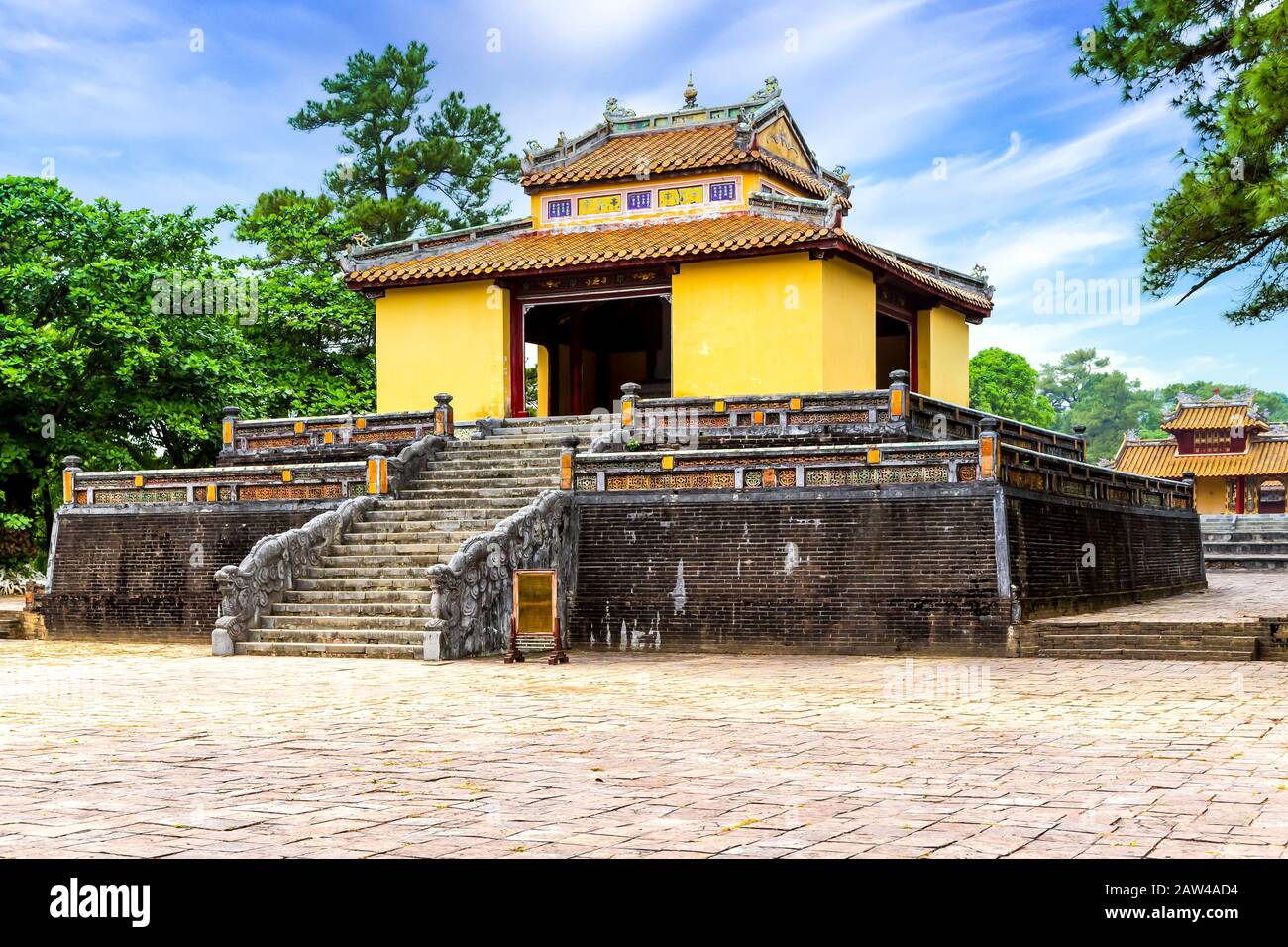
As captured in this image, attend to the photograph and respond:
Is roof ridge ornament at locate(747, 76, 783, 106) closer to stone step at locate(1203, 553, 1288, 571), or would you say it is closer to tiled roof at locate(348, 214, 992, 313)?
A: tiled roof at locate(348, 214, 992, 313)

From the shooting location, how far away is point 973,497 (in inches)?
573

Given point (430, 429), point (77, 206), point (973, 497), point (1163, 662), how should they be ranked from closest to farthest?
point (1163, 662) → point (973, 497) → point (430, 429) → point (77, 206)

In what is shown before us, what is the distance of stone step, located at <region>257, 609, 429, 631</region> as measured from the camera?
580 inches

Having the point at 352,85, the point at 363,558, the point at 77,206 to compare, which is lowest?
the point at 363,558

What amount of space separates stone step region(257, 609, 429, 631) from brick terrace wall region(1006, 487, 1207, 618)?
6637mm

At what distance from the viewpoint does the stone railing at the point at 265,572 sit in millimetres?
15055

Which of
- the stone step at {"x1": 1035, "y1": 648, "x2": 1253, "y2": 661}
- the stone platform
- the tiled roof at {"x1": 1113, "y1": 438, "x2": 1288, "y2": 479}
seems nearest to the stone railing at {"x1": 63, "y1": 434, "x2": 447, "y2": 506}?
the stone platform

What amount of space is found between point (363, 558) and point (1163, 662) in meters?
9.05

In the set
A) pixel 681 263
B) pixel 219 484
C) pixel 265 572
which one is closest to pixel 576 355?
pixel 681 263

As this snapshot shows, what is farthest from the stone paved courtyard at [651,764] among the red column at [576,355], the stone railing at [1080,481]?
the red column at [576,355]

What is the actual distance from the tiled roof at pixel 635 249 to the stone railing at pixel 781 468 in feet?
16.6

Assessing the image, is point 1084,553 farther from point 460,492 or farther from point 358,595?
point 358,595
